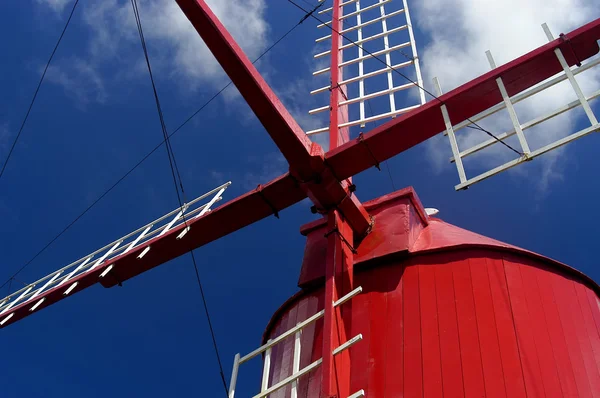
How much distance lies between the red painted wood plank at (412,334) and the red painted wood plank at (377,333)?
21 cm

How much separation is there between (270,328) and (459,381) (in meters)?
2.83

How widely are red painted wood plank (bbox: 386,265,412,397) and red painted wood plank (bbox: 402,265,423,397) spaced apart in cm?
4

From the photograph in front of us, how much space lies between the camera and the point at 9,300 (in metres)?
9.88

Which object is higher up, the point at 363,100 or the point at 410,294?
the point at 363,100

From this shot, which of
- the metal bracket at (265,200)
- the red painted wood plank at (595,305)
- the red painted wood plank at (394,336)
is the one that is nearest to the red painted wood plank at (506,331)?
the red painted wood plank at (394,336)

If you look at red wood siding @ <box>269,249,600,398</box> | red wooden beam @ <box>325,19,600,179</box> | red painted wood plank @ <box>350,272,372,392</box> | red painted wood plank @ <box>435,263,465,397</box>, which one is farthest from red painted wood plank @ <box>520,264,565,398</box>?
red wooden beam @ <box>325,19,600,179</box>

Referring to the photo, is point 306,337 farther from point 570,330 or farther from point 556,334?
point 570,330

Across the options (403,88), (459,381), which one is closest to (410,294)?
(459,381)

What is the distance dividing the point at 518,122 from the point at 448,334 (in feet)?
6.45

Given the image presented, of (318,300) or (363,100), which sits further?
(363,100)

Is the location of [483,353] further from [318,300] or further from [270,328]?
[270,328]

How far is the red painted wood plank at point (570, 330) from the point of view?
524cm

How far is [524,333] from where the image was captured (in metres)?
5.45

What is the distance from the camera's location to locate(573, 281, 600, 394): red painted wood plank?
17.9 ft
